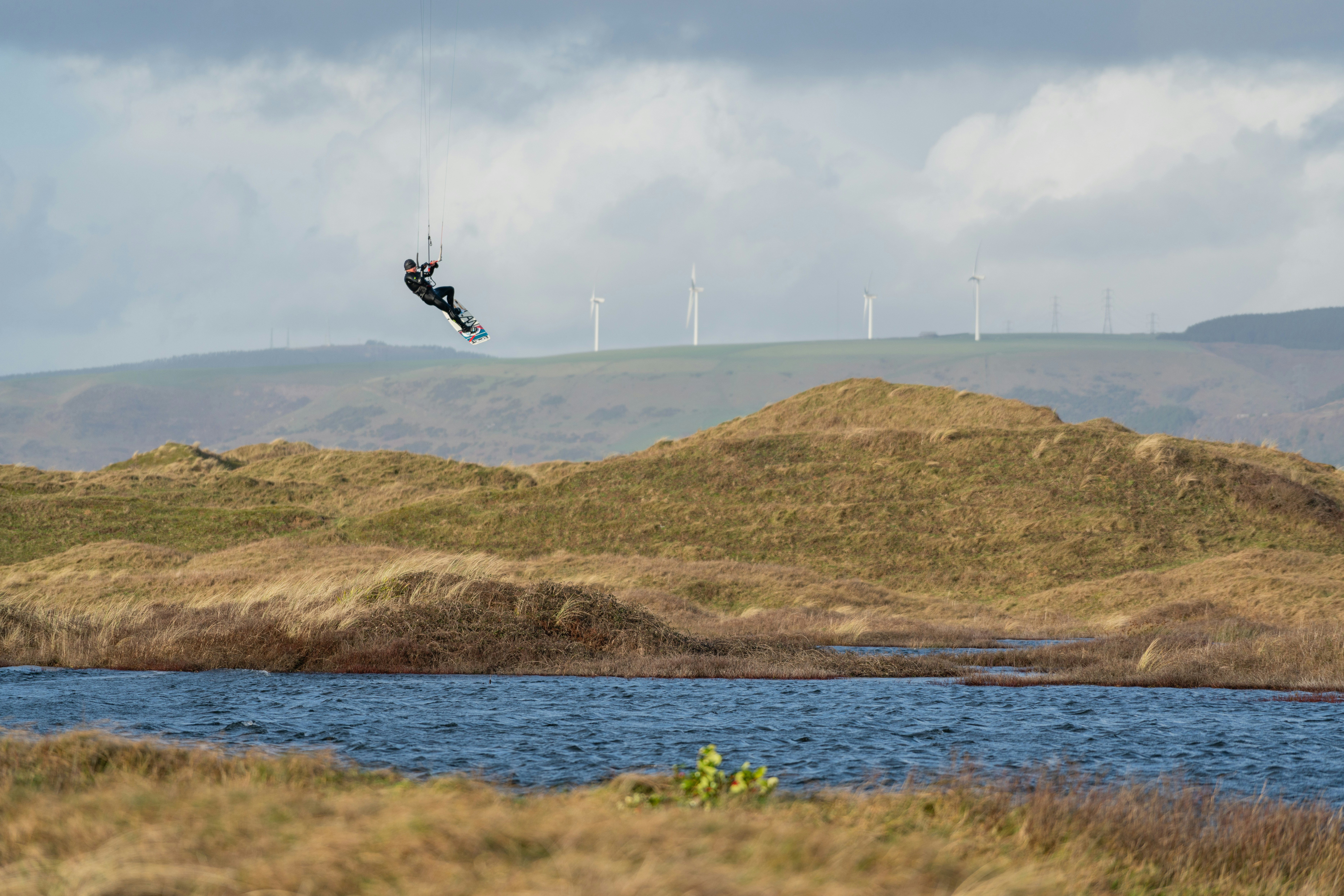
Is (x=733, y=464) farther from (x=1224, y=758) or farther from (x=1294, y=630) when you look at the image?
(x=1224, y=758)

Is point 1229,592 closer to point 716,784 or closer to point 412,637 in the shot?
point 412,637

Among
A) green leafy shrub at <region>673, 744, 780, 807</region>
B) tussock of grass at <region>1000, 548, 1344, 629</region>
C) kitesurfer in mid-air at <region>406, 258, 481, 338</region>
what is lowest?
tussock of grass at <region>1000, 548, 1344, 629</region>

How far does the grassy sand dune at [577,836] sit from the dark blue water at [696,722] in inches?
154

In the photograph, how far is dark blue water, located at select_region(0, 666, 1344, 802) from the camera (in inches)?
730

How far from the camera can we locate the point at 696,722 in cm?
2261

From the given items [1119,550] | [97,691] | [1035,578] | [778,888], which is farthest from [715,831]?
[1119,550]

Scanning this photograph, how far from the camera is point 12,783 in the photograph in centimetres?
1130

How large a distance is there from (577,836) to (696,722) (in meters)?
15.1

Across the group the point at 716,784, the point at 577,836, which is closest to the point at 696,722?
the point at 716,784

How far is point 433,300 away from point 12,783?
91.6ft

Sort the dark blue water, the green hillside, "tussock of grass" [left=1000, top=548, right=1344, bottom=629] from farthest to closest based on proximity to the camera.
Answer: the green hillside
"tussock of grass" [left=1000, top=548, right=1344, bottom=629]
the dark blue water

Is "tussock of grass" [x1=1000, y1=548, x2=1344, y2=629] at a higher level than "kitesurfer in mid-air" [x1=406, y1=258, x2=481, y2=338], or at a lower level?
lower

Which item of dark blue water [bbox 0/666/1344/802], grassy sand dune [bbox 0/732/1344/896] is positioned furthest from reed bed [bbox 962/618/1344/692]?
grassy sand dune [bbox 0/732/1344/896]

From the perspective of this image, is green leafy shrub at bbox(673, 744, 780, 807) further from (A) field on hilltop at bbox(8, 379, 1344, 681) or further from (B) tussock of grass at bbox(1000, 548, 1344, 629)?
(B) tussock of grass at bbox(1000, 548, 1344, 629)
